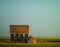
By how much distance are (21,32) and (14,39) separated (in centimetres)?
24

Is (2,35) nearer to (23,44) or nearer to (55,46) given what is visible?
(23,44)

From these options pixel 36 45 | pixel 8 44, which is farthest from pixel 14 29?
pixel 36 45

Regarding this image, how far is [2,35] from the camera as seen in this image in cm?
365

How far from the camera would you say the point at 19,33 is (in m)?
2.81

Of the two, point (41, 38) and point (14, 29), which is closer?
point (14, 29)

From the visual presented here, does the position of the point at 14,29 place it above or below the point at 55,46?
above

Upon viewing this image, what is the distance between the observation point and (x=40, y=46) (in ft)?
8.84

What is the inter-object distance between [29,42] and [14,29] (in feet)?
1.46

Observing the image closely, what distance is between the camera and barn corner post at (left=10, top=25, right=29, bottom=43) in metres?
2.79

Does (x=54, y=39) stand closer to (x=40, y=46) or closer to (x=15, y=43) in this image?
(x=40, y=46)

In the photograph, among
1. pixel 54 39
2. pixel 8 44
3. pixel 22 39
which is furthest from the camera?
pixel 54 39

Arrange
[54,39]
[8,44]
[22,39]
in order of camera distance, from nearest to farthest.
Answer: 1. [8,44]
2. [22,39]
3. [54,39]

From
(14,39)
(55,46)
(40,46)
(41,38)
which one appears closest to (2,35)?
(14,39)

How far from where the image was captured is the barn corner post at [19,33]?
9.17 feet
